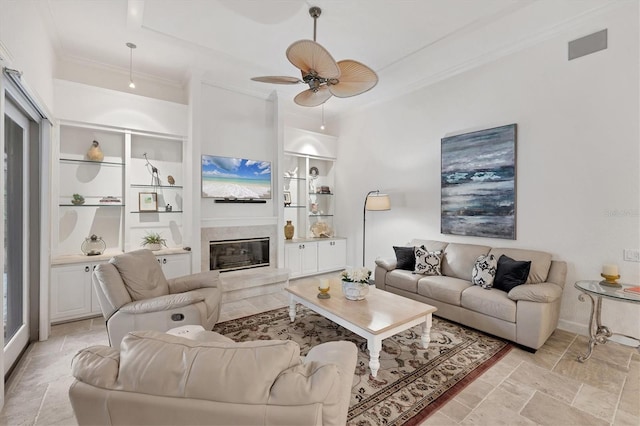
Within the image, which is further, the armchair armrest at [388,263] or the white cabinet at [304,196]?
the white cabinet at [304,196]

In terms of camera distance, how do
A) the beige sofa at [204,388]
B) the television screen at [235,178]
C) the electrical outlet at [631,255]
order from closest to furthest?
the beige sofa at [204,388]
the electrical outlet at [631,255]
the television screen at [235,178]

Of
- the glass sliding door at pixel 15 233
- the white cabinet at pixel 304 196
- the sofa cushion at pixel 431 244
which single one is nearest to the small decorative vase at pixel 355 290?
the sofa cushion at pixel 431 244

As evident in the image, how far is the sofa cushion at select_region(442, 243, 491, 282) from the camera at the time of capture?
3.74 meters

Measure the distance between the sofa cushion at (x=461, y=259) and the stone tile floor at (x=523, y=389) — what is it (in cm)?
108

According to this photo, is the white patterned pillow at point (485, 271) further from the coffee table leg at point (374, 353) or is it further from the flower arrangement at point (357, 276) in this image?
the coffee table leg at point (374, 353)

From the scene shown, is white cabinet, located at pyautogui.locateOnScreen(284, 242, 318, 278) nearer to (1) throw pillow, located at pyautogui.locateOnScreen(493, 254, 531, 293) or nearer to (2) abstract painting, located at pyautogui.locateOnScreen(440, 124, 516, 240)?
(2) abstract painting, located at pyautogui.locateOnScreen(440, 124, 516, 240)

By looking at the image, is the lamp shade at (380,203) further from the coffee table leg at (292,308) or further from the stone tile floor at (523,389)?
the stone tile floor at (523,389)

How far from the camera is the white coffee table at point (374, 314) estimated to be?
7.72 ft

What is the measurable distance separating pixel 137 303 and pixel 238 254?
93.5 inches

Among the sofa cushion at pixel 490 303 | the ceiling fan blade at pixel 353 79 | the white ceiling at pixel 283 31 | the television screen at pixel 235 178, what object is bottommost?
the sofa cushion at pixel 490 303

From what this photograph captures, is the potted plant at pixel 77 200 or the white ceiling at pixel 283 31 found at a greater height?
the white ceiling at pixel 283 31

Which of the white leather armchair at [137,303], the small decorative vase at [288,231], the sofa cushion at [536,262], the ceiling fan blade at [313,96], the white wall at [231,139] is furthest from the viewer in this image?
the small decorative vase at [288,231]

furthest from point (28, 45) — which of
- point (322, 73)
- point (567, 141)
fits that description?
point (567, 141)

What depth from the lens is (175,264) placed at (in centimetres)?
416
